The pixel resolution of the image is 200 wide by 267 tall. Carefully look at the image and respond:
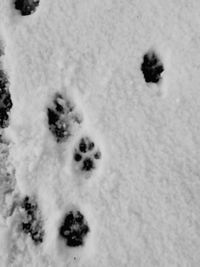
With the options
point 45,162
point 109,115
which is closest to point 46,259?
point 45,162

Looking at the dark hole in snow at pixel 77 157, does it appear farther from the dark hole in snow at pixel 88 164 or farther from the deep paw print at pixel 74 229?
the deep paw print at pixel 74 229

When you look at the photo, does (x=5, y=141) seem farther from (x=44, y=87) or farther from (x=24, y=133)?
(x=44, y=87)

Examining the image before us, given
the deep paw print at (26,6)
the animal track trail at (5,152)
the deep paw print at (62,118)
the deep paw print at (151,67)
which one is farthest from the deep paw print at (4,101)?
the deep paw print at (151,67)

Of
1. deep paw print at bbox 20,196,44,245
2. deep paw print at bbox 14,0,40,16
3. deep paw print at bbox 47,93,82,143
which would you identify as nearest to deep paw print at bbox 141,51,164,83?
deep paw print at bbox 47,93,82,143

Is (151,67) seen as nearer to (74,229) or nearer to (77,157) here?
(77,157)

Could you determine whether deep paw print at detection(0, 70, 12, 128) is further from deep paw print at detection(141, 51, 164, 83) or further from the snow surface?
deep paw print at detection(141, 51, 164, 83)
